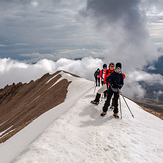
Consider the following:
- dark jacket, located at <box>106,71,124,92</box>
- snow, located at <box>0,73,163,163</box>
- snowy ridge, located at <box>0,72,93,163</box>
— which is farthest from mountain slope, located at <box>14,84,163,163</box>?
dark jacket, located at <box>106,71,124,92</box>

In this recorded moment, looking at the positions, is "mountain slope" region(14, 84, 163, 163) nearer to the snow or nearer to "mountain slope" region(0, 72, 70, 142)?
the snow

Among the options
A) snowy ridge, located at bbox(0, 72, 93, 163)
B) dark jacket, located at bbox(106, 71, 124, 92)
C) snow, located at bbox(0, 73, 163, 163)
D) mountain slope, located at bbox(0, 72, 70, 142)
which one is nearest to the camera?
snow, located at bbox(0, 73, 163, 163)

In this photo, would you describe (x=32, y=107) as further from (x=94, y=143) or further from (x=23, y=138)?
(x=94, y=143)

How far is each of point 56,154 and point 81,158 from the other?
1156 millimetres

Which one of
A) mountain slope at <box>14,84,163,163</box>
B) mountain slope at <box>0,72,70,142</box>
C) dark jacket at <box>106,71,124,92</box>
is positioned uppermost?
dark jacket at <box>106,71,124,92</box>

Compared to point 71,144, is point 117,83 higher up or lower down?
higher up

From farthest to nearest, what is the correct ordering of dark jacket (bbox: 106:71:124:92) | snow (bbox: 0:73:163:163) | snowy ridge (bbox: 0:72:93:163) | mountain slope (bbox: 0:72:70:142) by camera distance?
mountain slope (bbox: 0:72:70:142), dark jacket (bbox: 106:71:124:92), snowy ridge (bbox: 0:72:93:163), snow (bbox: 0:73:163:163)

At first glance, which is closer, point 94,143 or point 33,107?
point 94,143

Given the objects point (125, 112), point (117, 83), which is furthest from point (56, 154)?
point (125, 112)

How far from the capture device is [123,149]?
638 centimetres

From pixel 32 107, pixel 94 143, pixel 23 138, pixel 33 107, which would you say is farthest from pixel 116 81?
pixel 32 107

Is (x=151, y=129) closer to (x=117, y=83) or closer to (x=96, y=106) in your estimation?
(x=117, y=83)

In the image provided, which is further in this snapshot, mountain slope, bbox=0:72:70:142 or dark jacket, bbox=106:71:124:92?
mountain slope, bbox=0:72:70:142

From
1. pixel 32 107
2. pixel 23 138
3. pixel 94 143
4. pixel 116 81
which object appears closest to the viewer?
pixel 94 143
